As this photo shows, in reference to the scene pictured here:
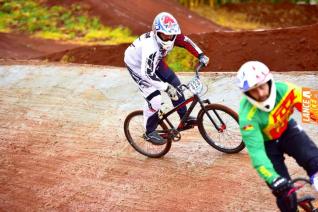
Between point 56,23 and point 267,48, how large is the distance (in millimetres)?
17208

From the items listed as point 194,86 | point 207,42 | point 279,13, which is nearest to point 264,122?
point 194,86

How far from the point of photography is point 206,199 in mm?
6770

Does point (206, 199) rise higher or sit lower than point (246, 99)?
lower

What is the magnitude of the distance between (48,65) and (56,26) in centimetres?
1326

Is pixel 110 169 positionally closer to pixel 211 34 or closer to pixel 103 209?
pixel 103 209

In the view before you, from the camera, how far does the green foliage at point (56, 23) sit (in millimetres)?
25456

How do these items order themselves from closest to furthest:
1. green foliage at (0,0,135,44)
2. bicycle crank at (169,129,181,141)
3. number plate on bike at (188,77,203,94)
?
number plate on bike at (188,77,203,94)
bicycle crank at (169,129,181,141)
green foliage at (0,0,135,44)

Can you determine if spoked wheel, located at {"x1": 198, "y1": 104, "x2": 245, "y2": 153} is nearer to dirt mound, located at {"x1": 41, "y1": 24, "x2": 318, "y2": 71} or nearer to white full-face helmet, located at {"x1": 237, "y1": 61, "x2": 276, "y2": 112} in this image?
white full-face helmet, located at {"x1": 237, "y1": 61, "x2": 276, "y2": 112}

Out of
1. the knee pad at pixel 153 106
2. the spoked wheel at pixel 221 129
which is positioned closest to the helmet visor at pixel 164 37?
the knee pad at pixel 153 106

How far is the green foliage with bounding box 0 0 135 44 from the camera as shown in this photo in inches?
1002

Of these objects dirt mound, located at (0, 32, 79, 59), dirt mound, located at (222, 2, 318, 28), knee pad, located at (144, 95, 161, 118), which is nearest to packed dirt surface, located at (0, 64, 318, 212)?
knee pad, located at (144, 95, 161, 118)

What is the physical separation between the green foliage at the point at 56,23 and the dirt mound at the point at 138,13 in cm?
56

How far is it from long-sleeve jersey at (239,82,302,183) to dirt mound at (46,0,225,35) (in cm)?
2086

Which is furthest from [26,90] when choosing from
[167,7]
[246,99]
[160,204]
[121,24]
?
[167,7]
